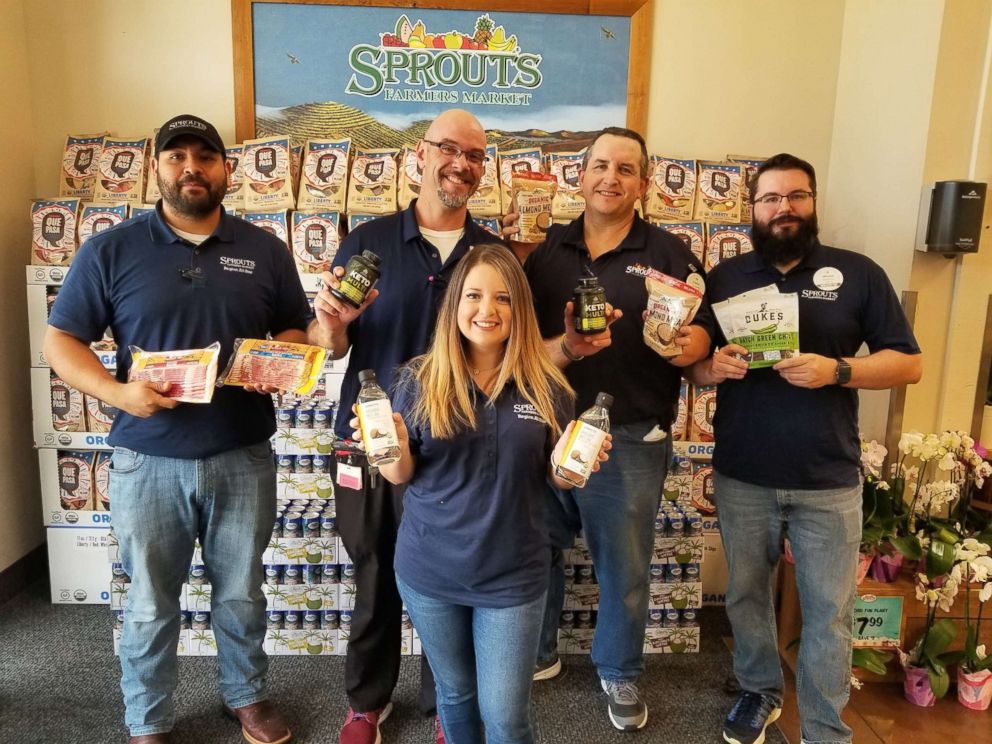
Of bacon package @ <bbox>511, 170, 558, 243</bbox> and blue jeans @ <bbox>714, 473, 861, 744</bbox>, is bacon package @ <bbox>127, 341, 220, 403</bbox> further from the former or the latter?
blue jeans @ <bbox>714, 473, 861, 744</bbox>

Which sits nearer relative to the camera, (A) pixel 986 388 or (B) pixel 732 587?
(B) pixel 732 587

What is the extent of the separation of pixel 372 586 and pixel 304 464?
2.99ft

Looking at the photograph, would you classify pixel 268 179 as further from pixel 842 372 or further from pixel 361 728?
pixel 842 372

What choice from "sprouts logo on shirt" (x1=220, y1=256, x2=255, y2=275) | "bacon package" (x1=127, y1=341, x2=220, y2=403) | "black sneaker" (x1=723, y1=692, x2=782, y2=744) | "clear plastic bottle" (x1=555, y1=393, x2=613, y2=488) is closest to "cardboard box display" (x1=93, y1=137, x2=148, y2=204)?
"sprouts logo on shirt" (x1=220, y1=256, x2=255, y2=275)

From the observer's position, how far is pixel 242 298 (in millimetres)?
2055

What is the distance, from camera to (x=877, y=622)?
263 cm

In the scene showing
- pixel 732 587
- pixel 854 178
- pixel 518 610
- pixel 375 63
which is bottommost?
pixel 732 587

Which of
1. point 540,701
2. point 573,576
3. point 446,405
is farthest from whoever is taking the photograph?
point 573,576

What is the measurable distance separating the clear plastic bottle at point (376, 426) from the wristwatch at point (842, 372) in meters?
1.30

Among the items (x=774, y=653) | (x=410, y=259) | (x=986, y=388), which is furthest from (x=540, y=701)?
(x=986, y=388)

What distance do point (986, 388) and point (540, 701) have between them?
223 cm

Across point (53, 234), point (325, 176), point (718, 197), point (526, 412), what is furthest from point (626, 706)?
point (53, 234)

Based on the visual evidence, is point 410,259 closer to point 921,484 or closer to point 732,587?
point 732,587

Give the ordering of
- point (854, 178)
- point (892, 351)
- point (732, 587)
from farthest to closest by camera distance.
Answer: point (854, 178) → point (732, 587) → point (892, 351)
